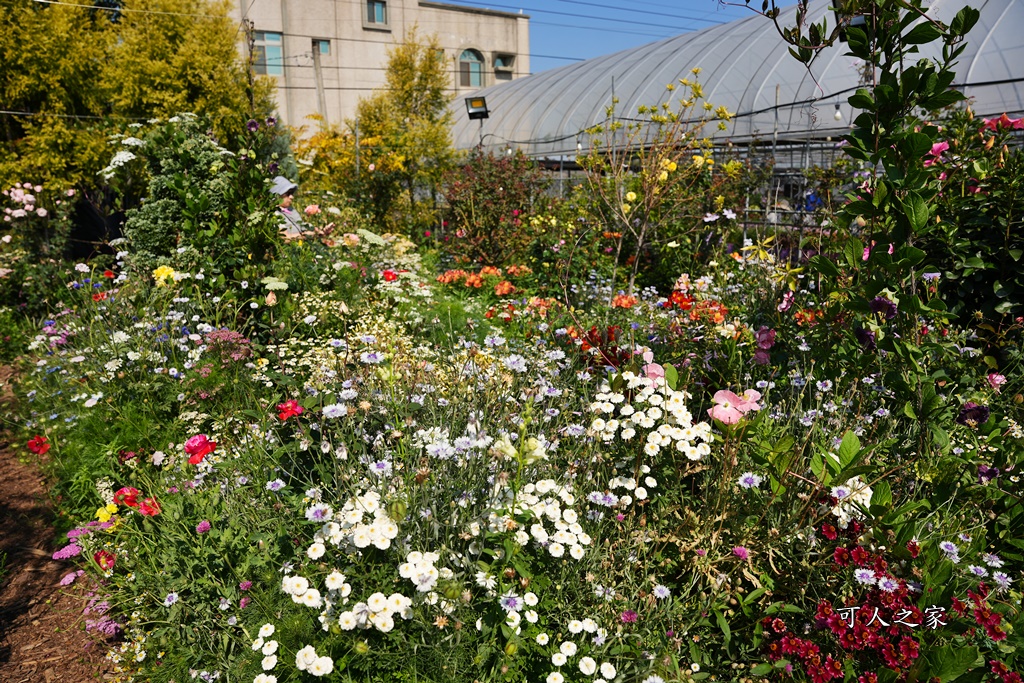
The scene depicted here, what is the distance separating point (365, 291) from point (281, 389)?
186 cm

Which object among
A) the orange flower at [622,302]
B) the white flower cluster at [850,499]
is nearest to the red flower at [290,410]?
the white flower cluster at [850,499]

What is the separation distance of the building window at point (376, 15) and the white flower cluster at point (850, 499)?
31078mm

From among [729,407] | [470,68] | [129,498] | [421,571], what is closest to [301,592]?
[421,571]

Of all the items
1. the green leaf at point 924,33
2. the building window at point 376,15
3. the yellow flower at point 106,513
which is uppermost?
the building window at point 376,15

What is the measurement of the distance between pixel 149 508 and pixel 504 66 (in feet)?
109

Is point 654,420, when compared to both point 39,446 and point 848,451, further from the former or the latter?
point 39,446

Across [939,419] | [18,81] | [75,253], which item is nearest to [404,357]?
[939,419]

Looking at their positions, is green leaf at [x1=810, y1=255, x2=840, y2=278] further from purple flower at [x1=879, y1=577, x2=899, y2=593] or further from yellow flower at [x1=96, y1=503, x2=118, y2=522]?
yellow flower at [x1=96, y1=503, x2=118, y2=522]

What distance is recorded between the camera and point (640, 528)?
2281mm

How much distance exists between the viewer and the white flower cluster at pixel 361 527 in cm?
168

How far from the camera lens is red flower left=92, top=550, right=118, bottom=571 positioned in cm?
240

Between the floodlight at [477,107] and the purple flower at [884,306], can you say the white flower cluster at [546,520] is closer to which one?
the purple flower at [884,306]

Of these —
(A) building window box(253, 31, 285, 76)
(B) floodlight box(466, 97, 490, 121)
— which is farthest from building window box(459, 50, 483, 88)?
(B) floodlight box(466, 97, 490, 121)

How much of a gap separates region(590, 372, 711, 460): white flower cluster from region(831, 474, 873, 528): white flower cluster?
42cm
